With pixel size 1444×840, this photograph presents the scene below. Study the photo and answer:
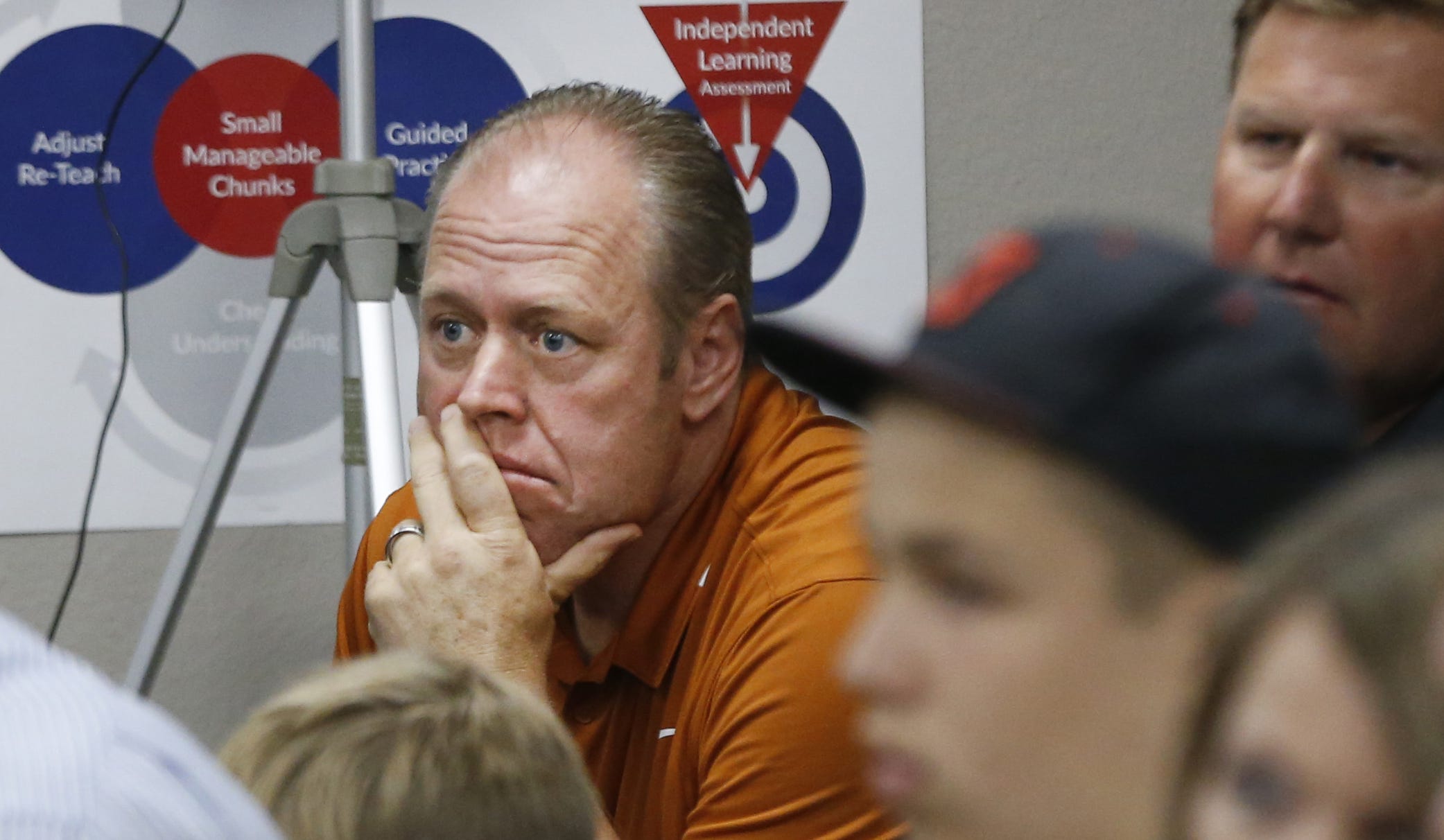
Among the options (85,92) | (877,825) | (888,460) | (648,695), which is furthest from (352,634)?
(888,460)

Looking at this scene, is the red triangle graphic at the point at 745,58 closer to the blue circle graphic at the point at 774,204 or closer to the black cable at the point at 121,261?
the blue circle graphic at the point at 774,204

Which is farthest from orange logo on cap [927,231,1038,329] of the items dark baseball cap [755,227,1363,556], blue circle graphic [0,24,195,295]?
blue circle graphic [0,24,195,295]

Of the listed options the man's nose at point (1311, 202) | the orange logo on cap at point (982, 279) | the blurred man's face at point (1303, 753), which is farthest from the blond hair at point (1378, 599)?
the man's nose at point (1311, 202)

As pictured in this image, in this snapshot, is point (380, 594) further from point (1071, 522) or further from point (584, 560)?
point (1071, 522)

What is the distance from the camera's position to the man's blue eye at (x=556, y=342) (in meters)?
1.15

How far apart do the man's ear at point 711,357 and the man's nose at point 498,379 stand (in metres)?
0.12

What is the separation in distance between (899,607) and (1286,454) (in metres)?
0.12

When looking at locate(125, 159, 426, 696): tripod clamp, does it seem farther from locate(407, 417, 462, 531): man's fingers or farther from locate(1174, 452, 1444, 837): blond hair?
locate(1174, 452, 1444, 837): blond hair

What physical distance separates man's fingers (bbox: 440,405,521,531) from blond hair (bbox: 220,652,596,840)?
40 cm

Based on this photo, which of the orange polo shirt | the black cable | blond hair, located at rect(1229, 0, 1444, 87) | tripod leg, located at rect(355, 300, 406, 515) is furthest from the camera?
the black cable

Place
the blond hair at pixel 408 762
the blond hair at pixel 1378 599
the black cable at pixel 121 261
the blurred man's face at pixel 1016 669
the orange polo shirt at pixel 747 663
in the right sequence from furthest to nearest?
the black cable at pixel 121 261 → the orange polo shirt at pixel 747 663 → the blond hair at pixel 408 762 → the blurred man's face at pixel 1016 669 → the blond hair at pixel 1378 599

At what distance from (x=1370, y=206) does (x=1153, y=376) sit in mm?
442

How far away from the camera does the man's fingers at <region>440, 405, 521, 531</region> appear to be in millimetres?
1164

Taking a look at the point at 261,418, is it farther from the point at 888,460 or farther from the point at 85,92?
the point at 888,460
